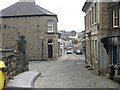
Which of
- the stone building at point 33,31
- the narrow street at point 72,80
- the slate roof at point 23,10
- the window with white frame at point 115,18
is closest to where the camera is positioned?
the narrow street at point 72,80

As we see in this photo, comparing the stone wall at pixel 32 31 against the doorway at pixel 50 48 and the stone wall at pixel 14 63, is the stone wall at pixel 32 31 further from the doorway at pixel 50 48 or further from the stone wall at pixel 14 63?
the stone wall at pixel 14 63

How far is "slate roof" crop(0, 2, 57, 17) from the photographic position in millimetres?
40406

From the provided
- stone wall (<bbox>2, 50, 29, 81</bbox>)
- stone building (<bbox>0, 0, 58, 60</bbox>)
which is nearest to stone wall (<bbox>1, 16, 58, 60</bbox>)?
stone building (<bbox>0, 0, 58, 60</bbox>)

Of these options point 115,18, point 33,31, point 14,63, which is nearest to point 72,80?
point 14,63

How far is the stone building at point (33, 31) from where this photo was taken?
39.8 m

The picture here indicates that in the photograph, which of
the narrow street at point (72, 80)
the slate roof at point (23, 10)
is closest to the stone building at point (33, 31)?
the slate roof at point (23, 10)

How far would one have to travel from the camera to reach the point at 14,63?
19094 millimetres

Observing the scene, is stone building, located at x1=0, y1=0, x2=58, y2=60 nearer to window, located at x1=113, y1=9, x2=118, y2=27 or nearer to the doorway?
the doorway

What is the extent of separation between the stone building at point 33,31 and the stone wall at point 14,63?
15875 mm

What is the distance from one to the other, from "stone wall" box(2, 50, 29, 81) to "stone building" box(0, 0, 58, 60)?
1587cm

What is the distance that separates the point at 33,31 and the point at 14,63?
21354 mm

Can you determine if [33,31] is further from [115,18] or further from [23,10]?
[115,18]

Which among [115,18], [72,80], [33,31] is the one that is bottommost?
[72,80]

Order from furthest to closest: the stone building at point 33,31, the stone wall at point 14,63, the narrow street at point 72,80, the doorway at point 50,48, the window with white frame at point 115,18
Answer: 1. the doorway at point 50,48
2. the stone building at point 33,31
3. the window with white frame at point 115,18
4. the stone wall at point 14,63
5. the narrow street at point 72,80
